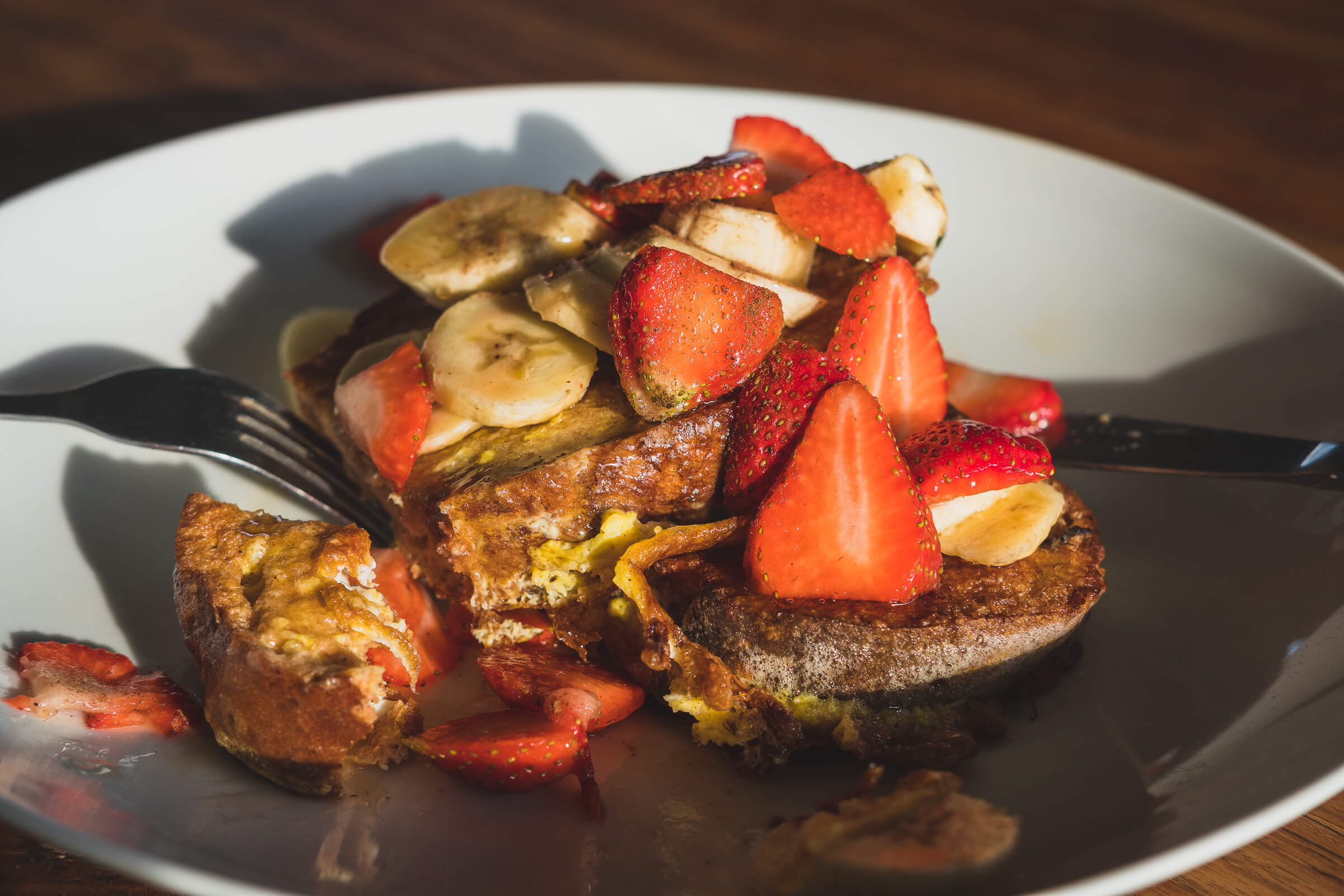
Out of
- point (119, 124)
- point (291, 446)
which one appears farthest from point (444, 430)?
point (119, 124)

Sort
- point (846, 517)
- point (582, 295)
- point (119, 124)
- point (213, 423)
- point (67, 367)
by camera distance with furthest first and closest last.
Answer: point (119, 124) < point (67, 367) < point (213, 423) < point (582, 295) < point (846, 517)

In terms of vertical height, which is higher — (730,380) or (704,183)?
(704,183)

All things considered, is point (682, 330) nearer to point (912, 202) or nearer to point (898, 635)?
point (898, 635)

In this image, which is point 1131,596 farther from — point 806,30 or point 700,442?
point 806,30

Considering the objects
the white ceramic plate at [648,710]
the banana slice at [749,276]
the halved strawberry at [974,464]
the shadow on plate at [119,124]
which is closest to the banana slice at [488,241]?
the banana slice at [749,276]

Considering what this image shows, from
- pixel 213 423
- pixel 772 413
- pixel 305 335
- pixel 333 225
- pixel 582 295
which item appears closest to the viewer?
pixel 772 413
